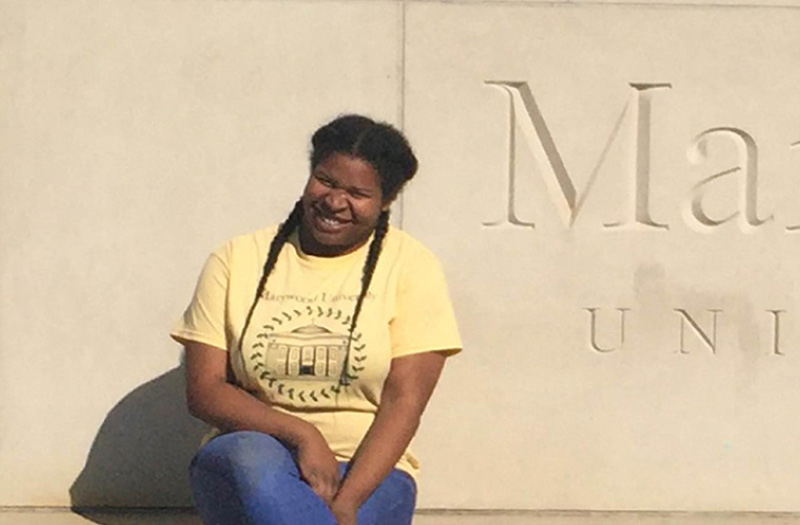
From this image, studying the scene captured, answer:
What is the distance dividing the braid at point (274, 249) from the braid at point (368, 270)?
190 millimetres

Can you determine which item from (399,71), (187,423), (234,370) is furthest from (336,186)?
(187,423)

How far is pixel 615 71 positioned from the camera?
4348 mm

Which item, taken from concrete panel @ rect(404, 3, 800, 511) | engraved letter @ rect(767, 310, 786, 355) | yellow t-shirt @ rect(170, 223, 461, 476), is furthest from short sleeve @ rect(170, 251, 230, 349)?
engraved letter @ rect(767, 310, 786, 355)

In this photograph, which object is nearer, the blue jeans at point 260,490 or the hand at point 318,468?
the blue jeans at point 260,490

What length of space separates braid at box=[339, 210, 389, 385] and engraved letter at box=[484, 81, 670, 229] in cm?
93

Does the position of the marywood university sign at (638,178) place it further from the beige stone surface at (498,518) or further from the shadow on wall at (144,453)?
the shadow on wall at (144,453)

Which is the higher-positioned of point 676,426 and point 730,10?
point 730,10

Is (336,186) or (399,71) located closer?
(336,186)

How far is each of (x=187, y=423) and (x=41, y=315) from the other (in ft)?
1.73

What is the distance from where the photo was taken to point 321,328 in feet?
11.0

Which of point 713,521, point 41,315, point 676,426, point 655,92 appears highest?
point 655,92

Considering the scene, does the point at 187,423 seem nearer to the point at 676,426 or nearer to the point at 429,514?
the point at 429,514

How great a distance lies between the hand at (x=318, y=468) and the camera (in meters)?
3.10

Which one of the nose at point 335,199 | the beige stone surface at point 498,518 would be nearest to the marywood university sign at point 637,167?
the beige stone surface at point 498,518
